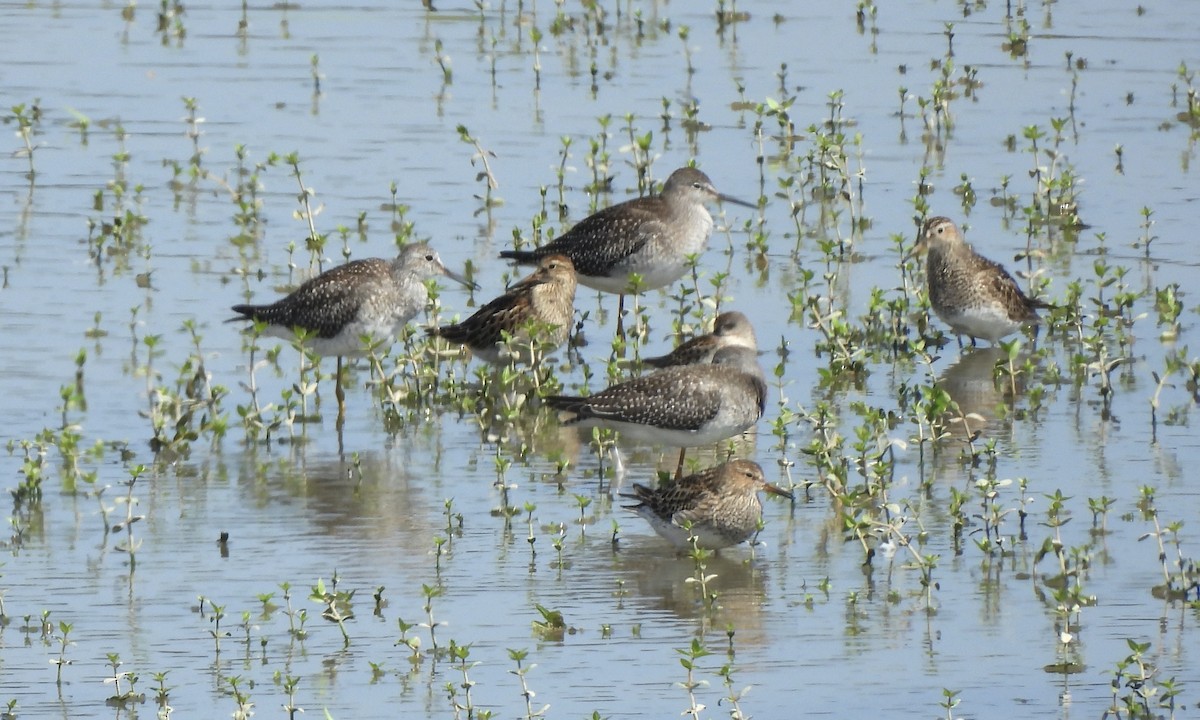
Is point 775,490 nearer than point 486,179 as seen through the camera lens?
Yes

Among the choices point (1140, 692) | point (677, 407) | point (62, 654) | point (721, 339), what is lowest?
point (1140, 692)

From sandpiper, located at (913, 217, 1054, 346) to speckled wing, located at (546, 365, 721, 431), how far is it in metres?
2.87

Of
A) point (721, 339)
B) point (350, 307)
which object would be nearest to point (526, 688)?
point (721, 339)

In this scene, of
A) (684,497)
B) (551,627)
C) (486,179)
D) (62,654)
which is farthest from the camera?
(486,179)

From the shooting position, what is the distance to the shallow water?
9.01 metres

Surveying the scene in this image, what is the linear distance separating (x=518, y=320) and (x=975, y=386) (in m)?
2.79

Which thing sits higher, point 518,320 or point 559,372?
point 518,320

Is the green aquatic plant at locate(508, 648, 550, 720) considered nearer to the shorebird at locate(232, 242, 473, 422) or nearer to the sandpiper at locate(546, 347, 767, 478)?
the sandpiper at locate(546, 347, 767, 478)

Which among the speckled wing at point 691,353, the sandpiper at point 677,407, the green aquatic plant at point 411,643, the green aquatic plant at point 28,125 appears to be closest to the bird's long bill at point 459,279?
the speckled wing at point 691,353

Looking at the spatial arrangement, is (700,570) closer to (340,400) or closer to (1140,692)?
(1140,692)

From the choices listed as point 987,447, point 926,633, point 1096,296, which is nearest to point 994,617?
point 926,633

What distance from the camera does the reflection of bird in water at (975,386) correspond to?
497 inches

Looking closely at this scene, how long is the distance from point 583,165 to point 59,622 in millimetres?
9942

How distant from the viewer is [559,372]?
45.3 feet
